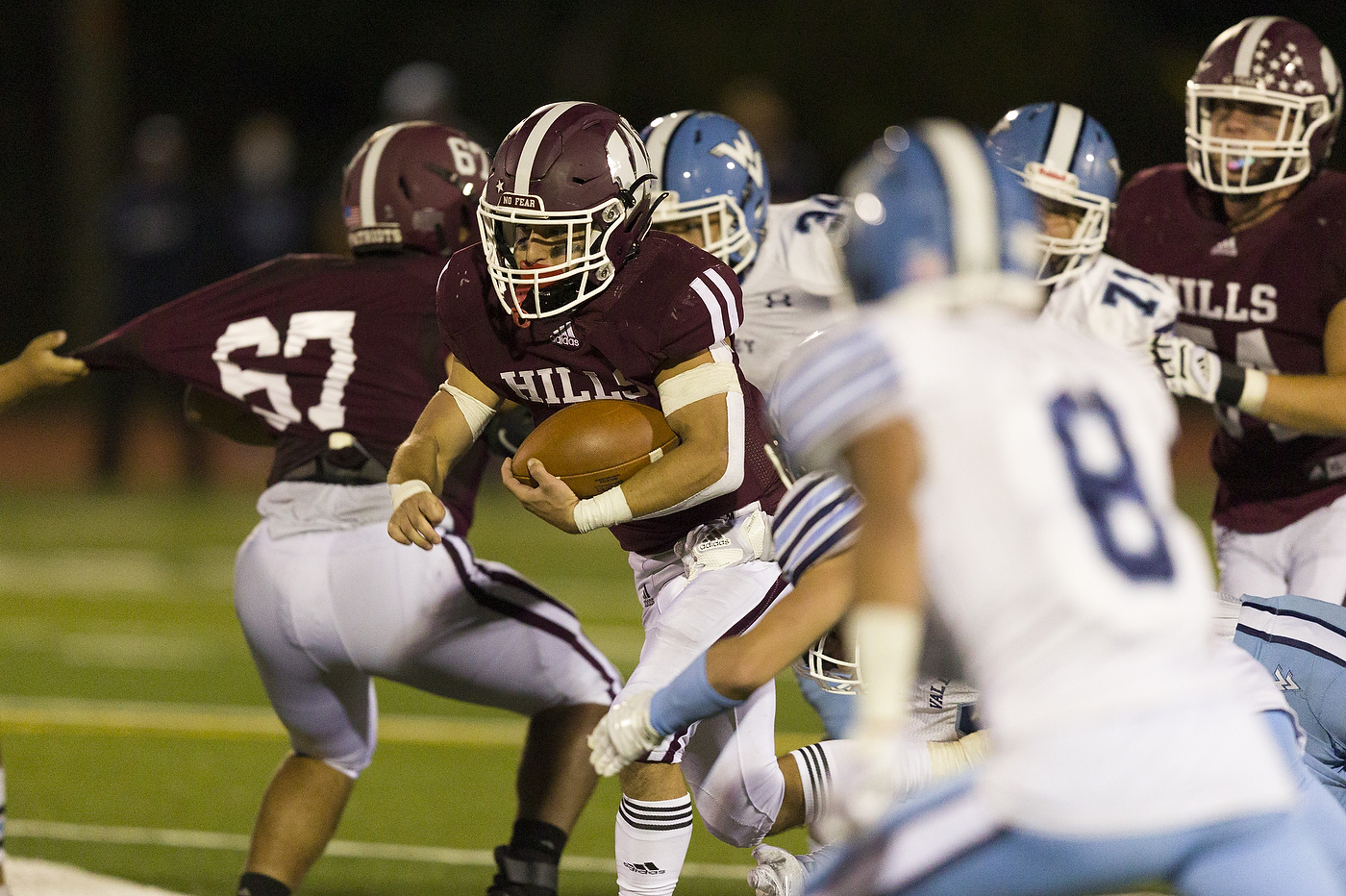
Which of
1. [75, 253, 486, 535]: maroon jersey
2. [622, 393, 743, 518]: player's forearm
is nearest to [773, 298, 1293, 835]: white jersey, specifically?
[622, 393, 743, 518]: player's forearm

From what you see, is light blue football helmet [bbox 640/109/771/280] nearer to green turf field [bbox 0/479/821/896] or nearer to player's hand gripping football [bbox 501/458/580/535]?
player's hand gripping football [bbox 501/458/580/535]

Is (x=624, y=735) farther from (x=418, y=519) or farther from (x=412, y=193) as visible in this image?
(x=412, y=193)

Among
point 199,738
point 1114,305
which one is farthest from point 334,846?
point 1114,305

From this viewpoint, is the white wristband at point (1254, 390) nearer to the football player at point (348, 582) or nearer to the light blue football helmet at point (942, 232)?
the football player at point (348, 582)

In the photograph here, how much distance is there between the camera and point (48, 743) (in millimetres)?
6027

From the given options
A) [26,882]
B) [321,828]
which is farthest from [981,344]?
[26,882]

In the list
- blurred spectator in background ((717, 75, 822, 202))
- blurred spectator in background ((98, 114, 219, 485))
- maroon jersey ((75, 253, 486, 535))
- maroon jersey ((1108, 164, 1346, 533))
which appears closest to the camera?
maroon jersey ((75, 253, 486, 535))

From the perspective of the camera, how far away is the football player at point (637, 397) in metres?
3.37

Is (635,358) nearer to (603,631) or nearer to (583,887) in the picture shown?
(583,887)

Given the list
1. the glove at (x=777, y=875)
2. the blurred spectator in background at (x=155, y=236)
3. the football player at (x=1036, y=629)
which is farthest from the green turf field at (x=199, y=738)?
the football player at (x=1036, y=629)

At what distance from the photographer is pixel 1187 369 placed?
151 inches

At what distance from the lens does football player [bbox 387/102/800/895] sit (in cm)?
337

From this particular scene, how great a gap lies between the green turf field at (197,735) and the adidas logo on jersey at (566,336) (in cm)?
151

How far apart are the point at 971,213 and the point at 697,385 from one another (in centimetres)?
116
